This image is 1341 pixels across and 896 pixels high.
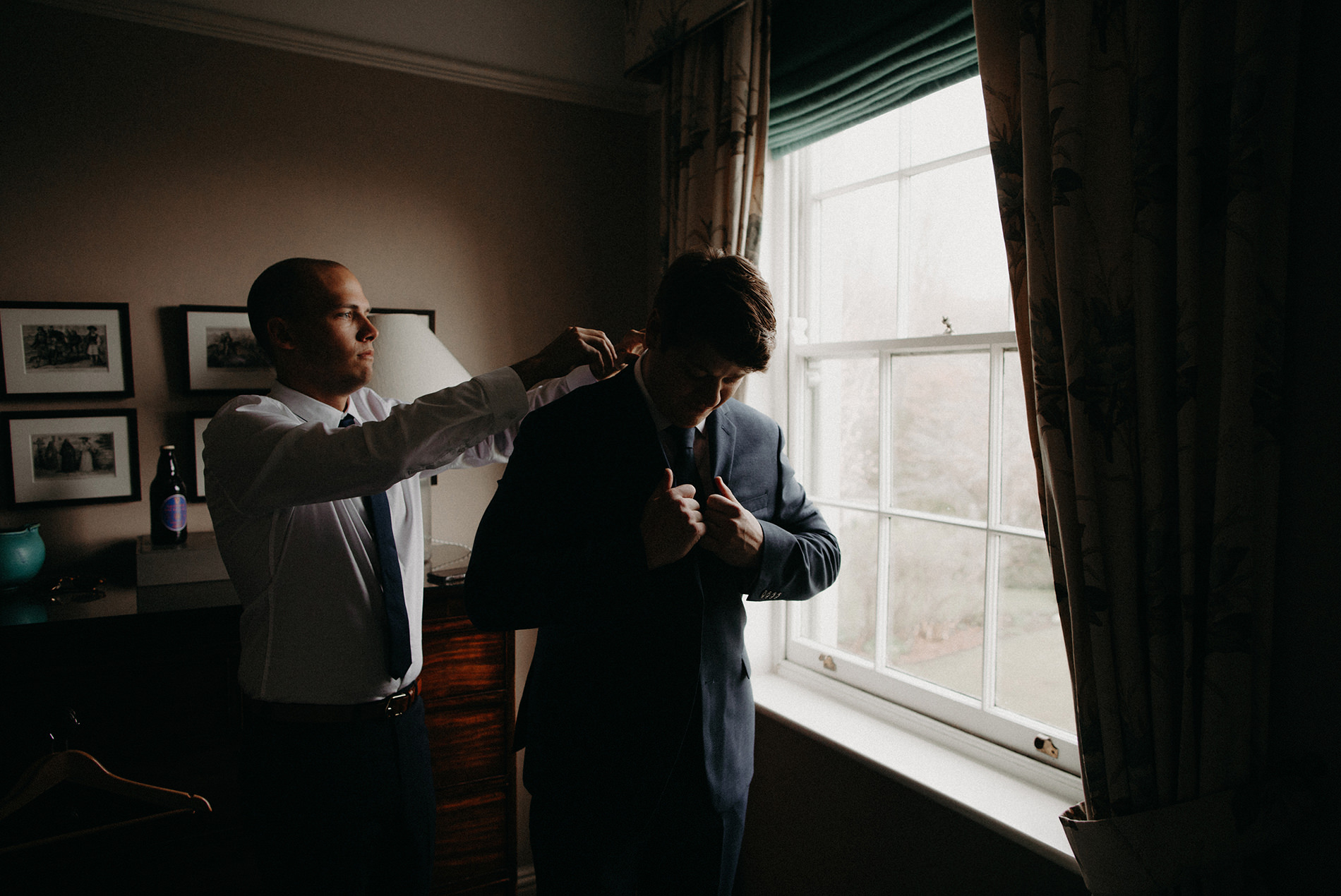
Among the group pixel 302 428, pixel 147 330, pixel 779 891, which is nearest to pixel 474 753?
pixel 779 891

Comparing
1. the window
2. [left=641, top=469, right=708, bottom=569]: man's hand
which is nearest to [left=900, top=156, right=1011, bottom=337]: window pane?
the window

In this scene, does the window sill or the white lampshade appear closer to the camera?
the window sill

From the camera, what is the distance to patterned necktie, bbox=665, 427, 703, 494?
1354 mm

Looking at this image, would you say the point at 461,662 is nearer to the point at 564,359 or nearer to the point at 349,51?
the point at 564,359

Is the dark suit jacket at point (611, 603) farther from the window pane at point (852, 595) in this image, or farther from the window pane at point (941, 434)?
the window pane at point (852, 595)

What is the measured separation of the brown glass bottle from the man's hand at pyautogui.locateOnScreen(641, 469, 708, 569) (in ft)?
5.29

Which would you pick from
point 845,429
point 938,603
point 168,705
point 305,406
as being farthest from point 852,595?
point 168,705

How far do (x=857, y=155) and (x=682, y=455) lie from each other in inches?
49.9

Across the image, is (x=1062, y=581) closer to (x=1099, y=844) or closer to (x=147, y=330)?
(x=1099, y=844)

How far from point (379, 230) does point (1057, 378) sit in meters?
2.12

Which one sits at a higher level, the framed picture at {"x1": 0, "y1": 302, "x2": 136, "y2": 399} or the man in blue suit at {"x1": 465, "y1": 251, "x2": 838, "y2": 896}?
the framed picture at {"x1": 0, "y1": 302, "x2": 136, "y2": 399}

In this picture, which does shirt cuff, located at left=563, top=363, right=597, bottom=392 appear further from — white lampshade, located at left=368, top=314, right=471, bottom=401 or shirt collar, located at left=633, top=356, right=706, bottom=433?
white lampshade, located at left=368, top=314, right=471, bottom=401

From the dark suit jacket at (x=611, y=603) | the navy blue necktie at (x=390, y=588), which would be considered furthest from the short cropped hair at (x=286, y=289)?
the dark suit jacket at (x=611, y=603)

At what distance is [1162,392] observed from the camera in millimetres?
1139
